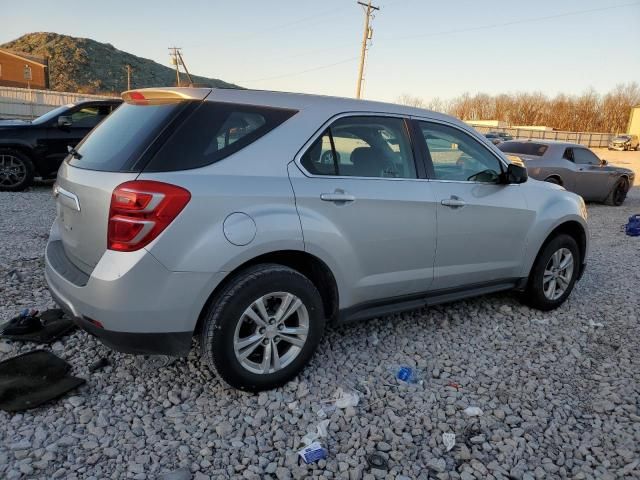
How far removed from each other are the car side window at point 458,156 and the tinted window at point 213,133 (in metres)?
1.29

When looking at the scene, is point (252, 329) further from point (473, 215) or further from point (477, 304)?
point (477, 304)

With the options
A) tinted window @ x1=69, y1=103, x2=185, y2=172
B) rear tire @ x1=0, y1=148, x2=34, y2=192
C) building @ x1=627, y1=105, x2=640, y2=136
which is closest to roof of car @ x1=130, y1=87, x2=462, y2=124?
tinted window @ x1=69, y1=103, x2=185, y2=172

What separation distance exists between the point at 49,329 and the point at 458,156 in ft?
11.0

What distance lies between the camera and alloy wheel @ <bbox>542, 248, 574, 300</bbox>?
15.4 feet

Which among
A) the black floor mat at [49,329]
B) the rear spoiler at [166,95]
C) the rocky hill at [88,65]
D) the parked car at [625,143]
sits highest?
the rocky hill at [88,65]

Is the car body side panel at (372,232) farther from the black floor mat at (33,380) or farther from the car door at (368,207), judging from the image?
the black floor mat at (33,380)

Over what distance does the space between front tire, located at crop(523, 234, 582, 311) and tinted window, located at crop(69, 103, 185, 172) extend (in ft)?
11.2

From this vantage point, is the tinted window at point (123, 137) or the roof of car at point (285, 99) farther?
the roof of car at point (285, 99)

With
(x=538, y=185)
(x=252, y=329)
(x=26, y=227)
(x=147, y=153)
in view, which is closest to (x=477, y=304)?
(x=538, y=185)

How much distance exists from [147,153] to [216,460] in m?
1.61

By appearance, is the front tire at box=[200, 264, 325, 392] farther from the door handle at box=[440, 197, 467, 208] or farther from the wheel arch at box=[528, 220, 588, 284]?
the wheel arch at box=[528, 220, 588, 284]

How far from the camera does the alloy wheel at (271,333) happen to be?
293cm

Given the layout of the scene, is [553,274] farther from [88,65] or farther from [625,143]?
[88,65]

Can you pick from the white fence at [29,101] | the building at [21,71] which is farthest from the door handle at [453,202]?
the building at [21,71]
